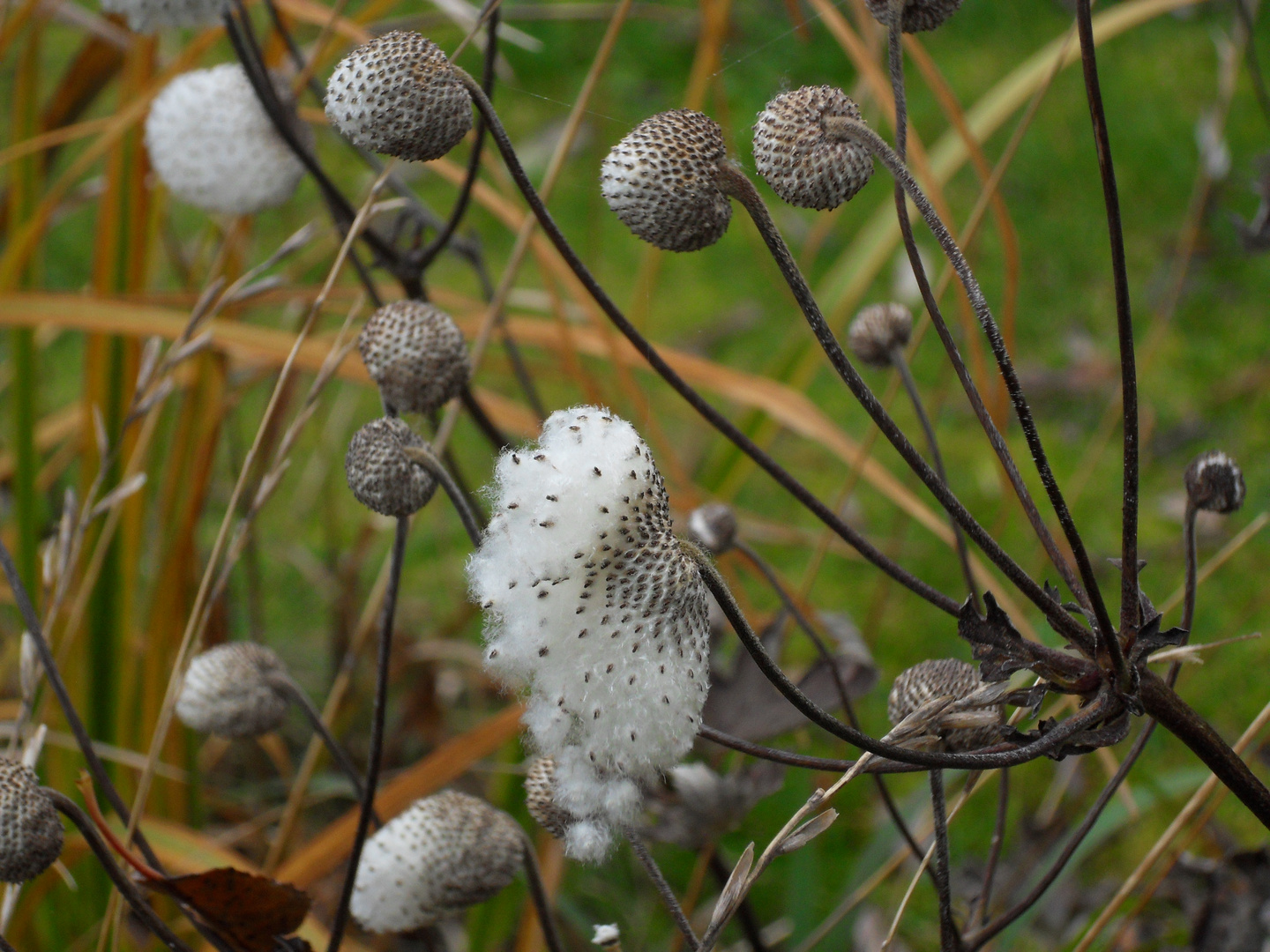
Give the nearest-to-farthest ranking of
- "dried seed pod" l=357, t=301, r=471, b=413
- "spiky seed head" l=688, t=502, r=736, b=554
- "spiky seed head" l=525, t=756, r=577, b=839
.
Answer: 1. "spiky seed head" l=525, t=756, r=577, b=839
2. "dried seed pod" l=357, t=301, r=471, b=413
3. "spiky seed head" l=688, t=502, r=736, b=554

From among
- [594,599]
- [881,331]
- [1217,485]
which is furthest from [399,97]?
[1217,485]

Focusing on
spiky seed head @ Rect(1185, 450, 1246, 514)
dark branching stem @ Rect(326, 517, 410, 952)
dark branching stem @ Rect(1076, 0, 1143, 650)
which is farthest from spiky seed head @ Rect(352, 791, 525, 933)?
spiky seed head @ Rect(1185, 450, 1246, 514)

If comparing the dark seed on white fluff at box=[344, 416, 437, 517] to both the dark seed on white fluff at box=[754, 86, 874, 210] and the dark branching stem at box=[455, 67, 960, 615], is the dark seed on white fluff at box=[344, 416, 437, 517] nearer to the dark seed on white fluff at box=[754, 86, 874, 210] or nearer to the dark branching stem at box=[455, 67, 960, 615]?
the dark branching stem at box=[455, 67, 960, 615]

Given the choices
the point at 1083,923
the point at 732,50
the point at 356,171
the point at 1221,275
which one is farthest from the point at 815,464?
the point at 356,171

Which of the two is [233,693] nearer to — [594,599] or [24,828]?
[24,828]

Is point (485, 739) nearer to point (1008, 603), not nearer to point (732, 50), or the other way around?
point (1008, 603)

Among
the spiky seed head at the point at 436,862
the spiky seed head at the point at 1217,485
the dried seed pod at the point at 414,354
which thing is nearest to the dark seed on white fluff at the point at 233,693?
the spiky seed head at the point at 436,862

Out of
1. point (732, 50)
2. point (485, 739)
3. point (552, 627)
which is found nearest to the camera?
point (552, 627)
